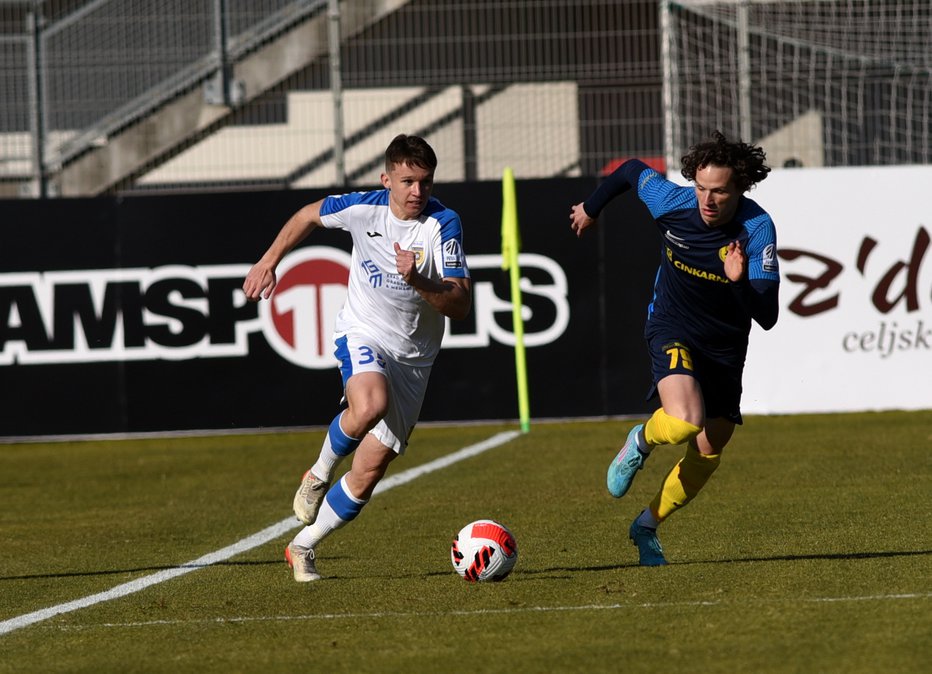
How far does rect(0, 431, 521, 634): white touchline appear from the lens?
638 centimetres

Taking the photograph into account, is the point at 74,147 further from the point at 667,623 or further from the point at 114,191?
the point at 667,623

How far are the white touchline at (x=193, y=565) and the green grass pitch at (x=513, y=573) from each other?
0.25 feet

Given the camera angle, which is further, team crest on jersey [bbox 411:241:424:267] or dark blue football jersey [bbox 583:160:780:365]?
team crest on jersey [bbox 411:241:424:267]

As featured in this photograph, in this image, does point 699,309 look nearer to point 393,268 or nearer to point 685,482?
point 685,482

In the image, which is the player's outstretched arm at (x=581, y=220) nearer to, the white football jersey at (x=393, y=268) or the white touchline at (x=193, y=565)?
the white football jersey at (x=393, y=268)

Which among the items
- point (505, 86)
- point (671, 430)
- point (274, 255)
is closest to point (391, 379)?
point (274, 255)

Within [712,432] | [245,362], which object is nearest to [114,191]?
[245,362]

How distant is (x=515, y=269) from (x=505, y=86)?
2.07 metres

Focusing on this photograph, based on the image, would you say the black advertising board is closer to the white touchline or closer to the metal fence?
the metal fence

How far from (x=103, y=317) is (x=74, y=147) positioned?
134 inches

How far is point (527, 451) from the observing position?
1262 cm

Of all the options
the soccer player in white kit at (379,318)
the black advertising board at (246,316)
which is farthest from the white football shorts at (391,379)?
the black advertising board at (246,316)

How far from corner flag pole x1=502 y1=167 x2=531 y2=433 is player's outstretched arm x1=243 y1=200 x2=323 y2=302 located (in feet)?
22.0

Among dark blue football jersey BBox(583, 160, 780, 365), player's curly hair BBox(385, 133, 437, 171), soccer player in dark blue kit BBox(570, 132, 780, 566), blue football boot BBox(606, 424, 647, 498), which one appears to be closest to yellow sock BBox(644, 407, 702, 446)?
soccer player in dark blue kit BBox(570, 132, 780, 566)
